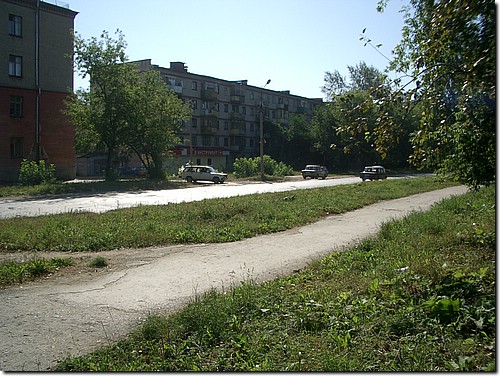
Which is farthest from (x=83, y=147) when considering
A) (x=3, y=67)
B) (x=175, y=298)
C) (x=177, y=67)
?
(x=175, y=298)

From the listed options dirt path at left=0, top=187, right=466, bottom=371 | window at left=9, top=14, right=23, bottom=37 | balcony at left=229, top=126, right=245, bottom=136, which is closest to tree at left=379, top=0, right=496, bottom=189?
dirt path at left=0, top=187, right=466, bottom=371

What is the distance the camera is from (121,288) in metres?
7.50

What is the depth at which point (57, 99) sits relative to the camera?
45.1 metres

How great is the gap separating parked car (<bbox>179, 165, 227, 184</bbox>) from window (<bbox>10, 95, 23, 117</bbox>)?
15634 millimetres

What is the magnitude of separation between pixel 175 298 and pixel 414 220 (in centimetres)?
785

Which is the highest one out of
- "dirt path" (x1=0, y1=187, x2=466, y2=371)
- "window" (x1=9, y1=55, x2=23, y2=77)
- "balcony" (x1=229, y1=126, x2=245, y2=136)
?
"window" (x1=9, y1=55, x2=23, y2=77)

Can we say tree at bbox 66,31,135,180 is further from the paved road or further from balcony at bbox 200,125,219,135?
balcony at bbox 200,125,219,135

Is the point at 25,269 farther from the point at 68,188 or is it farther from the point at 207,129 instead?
the point at 207,129

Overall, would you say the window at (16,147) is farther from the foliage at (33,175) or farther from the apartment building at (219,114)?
the apartment building at (219,114)

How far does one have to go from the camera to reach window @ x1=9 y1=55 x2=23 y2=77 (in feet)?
134

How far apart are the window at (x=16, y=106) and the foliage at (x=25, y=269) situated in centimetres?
3698

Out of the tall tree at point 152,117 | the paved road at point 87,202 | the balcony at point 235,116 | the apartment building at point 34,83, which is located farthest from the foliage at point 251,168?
the balcony at point 235,116

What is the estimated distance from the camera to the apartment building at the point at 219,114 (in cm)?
6862

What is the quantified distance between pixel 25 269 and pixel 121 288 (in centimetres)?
209
